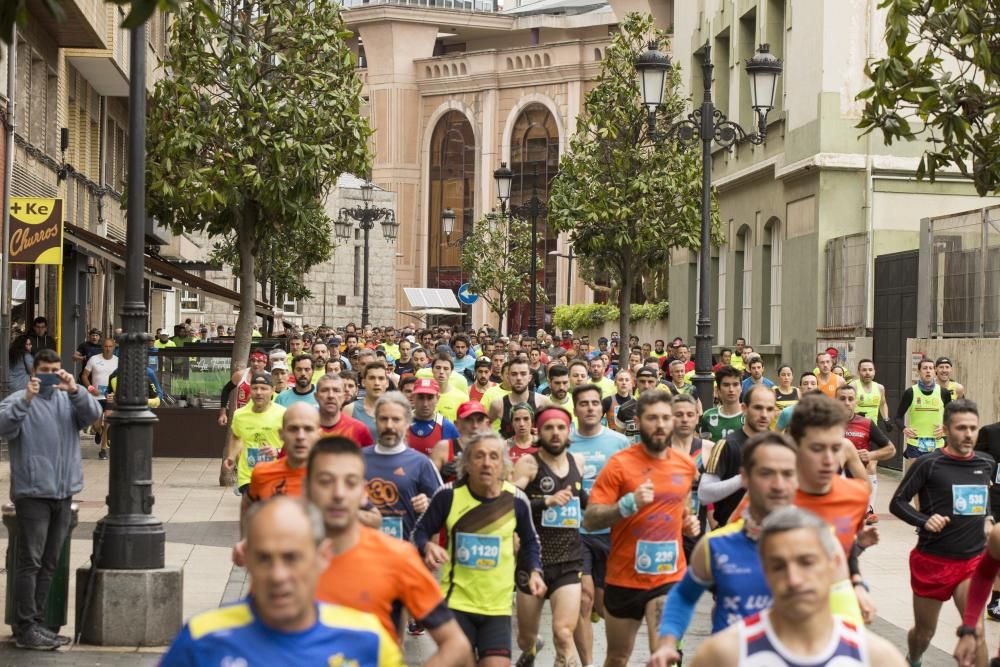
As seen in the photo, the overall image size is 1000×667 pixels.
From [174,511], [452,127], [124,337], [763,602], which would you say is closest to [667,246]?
[174,511]

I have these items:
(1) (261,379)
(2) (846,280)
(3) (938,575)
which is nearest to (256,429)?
(1) (261,379)

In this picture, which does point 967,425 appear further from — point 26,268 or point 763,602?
point 26,268

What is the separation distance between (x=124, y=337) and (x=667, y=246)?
1787 centimetres

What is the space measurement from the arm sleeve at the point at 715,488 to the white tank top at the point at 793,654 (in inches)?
165

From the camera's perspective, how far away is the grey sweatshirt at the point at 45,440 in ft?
35.0

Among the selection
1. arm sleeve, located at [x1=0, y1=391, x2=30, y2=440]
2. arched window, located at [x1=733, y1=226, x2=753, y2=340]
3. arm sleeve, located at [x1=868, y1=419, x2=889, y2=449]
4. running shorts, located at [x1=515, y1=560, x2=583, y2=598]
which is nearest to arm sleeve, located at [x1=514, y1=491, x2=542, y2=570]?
running shorts, located at [x1=515, y1=560, x2=583, y2=598]

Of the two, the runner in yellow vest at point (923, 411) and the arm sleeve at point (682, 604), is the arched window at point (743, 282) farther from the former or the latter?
the arm sleeve at point (682, 604)

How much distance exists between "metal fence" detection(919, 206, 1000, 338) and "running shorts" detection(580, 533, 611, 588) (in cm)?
1203

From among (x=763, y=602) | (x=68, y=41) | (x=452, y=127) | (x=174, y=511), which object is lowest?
(x=174, y=511)

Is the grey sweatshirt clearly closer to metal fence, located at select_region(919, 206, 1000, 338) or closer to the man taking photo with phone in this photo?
the man taking photo with phone

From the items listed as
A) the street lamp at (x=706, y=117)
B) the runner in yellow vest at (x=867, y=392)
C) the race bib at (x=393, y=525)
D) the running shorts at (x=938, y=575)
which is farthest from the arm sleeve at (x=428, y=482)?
the runner in yellow vest at (x=867, y=392)

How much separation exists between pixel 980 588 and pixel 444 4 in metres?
111

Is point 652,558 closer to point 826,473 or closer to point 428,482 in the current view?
point 428,482

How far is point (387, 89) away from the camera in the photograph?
109 metres
